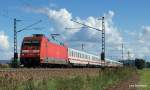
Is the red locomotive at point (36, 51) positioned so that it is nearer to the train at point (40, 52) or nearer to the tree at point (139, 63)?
the train at point (40, 52)

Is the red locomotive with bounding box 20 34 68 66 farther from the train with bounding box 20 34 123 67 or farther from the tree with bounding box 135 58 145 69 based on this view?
the tree with bounding box 135 58 145 69

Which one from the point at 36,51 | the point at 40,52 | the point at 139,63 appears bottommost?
the point at 139,63

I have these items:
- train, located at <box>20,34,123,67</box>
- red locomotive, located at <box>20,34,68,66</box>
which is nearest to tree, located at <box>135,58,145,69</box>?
train, located at <box>20,34,123,67</box>

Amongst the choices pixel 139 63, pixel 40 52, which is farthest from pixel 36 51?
pixel 139 63

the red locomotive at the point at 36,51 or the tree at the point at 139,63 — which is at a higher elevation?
the red locomotive at the point at 36,51

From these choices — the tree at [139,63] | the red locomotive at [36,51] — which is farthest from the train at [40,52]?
the tree at [139,63]

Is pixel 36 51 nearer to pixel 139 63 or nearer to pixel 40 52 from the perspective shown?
pixel 40 52

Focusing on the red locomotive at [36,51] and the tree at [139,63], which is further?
the tree at [139,63]

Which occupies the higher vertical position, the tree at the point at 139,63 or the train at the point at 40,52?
the train at the point at 40,52

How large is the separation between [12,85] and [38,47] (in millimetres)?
31231

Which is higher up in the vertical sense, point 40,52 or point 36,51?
point 36,51

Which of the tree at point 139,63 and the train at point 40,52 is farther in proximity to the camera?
the tree at point 139,63

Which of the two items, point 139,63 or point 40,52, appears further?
point 139,63

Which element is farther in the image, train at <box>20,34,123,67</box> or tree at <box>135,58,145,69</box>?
tree at <box>135,58,145,69</box>
